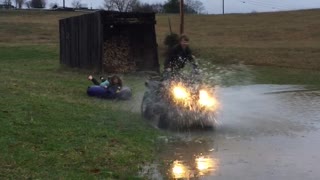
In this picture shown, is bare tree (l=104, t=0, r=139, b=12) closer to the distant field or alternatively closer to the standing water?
the distant field

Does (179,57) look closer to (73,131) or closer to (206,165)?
Answer: (73,131)

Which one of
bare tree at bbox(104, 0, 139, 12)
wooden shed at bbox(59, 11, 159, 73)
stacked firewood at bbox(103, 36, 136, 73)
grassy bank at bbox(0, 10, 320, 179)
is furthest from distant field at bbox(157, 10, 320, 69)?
bare tree at bbox(104, 0, 139, 12)

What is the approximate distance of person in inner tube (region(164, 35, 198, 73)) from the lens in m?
11.2

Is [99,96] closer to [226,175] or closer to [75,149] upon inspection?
[75,149]

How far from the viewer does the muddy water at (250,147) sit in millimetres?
7055

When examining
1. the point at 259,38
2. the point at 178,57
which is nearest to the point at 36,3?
the point at 259,38

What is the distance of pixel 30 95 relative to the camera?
13.1m

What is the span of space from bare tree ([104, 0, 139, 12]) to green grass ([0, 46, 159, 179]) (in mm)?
95920

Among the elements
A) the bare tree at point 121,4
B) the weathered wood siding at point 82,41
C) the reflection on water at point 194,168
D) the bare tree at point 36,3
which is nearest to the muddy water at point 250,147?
the reflection on water at point 194,168

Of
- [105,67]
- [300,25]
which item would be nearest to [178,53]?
[105,67]

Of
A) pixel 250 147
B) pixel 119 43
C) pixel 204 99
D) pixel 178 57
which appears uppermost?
pixel 119 43

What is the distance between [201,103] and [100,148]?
314 cm

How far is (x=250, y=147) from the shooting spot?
8.76 m

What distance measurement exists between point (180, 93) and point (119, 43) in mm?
13037
